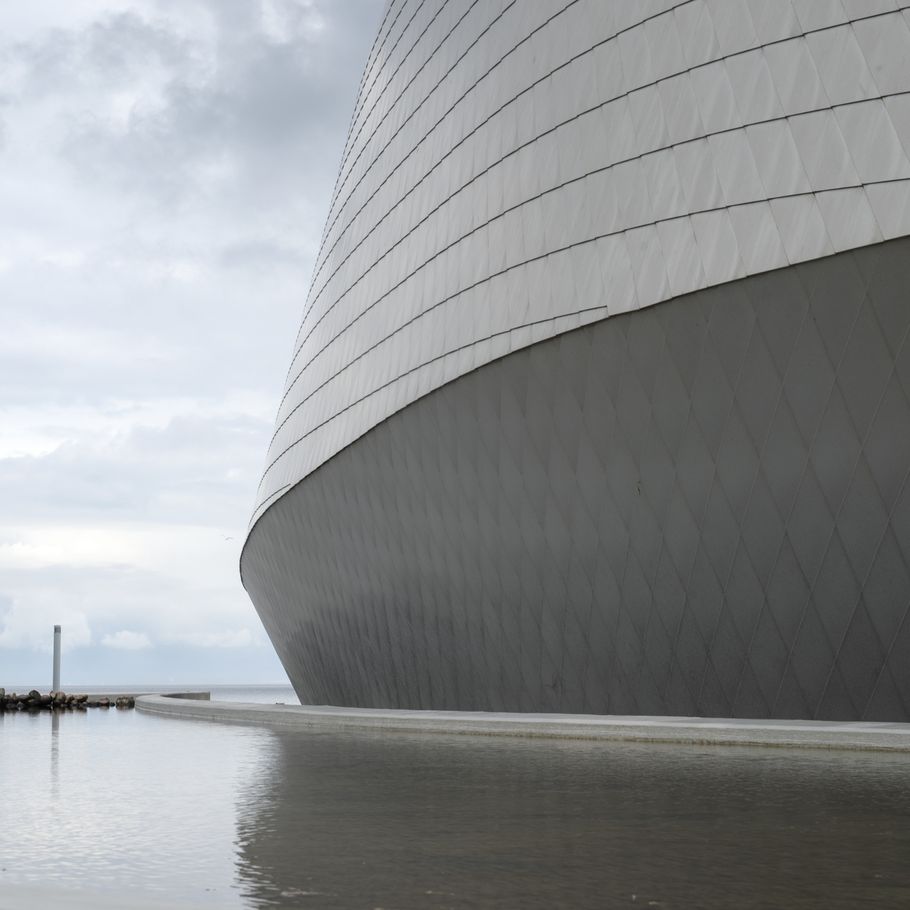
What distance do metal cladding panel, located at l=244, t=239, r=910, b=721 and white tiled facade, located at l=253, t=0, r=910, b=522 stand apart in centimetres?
66

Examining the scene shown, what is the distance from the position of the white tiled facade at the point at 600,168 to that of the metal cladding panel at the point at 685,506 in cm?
66

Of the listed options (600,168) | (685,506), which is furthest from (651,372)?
(600,168)

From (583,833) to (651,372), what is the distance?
12224mm

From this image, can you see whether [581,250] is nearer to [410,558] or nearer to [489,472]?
[489,472]

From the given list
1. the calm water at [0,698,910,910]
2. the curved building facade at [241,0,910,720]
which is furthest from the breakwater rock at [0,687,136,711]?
the calm water at [0,698,910,910]

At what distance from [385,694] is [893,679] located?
16.7m

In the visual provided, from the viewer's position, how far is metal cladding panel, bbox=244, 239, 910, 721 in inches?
675

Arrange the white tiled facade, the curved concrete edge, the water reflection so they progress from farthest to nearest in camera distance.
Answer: the white tiled facade, the curved concrete edge, the water reflection

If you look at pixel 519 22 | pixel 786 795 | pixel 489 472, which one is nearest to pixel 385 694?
pixel 489 472

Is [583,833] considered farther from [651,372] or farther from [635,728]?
[651,372]

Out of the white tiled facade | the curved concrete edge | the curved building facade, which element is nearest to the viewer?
the curved concrete edge

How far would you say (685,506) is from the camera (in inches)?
768

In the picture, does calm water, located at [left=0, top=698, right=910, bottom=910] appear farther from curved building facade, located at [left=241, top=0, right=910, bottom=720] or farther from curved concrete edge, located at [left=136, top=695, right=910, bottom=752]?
curved building facade, located at [left=241, top=0, right=910, bottom=720]

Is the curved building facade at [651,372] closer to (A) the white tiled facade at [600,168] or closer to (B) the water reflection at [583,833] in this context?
(A) the white tiled facade at [600,168]
